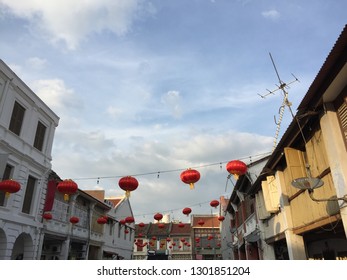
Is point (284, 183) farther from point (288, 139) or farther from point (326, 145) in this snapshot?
point (326, 145)

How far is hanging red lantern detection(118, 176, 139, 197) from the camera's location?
10086mm

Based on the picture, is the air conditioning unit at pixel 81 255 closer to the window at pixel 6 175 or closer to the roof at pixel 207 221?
the window at pixel 6 175

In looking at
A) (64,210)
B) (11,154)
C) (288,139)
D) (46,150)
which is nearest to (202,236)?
(64,210)

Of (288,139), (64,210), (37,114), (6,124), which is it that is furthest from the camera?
(64,210)

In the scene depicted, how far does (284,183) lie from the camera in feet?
33.9

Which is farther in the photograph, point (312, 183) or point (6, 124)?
point (6, 124)

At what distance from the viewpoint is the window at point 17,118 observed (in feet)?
51.2

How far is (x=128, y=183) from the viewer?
1011 cm

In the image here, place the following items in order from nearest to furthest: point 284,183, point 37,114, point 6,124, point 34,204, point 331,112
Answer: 1. point 331,112
2. point 284,183
3. point 6,124
4. point 34,204
5. point 37,114

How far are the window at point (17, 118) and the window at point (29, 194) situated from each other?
3.06m

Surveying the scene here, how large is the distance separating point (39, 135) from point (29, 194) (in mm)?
3847

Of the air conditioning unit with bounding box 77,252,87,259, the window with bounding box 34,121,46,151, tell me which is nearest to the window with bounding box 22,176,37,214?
the window with bounding box 34,121,46,151

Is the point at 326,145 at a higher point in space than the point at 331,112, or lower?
lower

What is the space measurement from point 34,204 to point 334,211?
15979 millimetres
